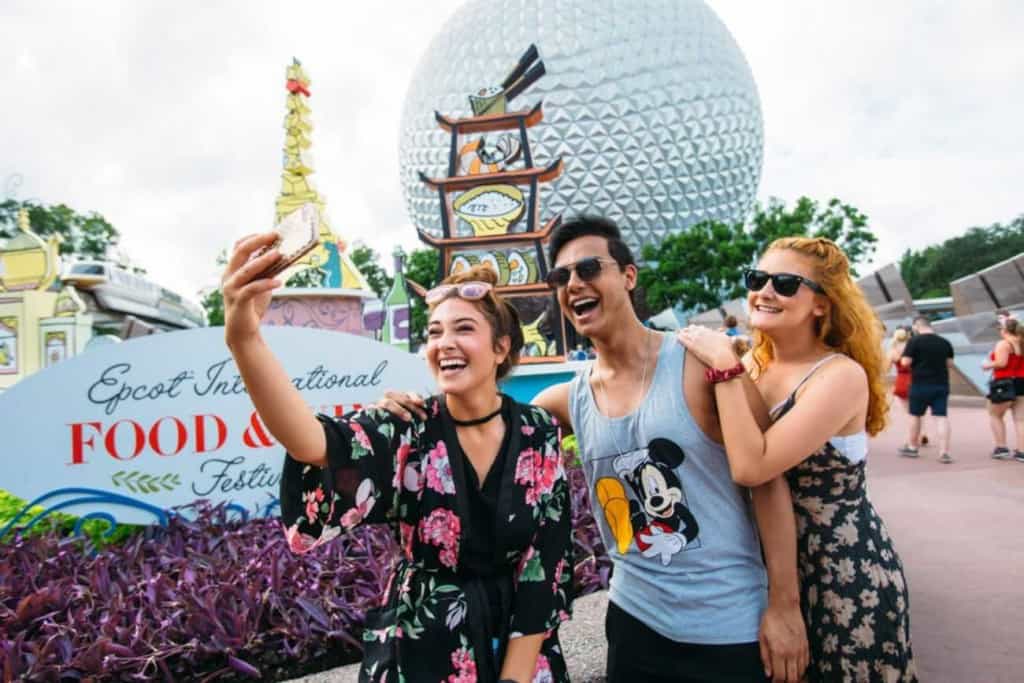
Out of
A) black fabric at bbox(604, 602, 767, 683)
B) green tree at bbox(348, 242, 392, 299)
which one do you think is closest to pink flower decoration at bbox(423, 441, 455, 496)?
black fabric at bbox(604, 602, 767, 683)

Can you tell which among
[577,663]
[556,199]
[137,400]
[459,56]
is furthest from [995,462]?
[459,56]

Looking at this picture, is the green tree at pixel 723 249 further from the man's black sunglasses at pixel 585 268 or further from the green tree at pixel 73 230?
the green tree at pixel 73 230

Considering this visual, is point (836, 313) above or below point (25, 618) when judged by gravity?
above

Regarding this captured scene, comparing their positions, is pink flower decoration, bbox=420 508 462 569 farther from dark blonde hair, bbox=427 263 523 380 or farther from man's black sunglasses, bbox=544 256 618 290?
man's black sunglasses, bbox=544 256 618 290

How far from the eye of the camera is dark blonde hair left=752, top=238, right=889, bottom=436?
183 centimetres

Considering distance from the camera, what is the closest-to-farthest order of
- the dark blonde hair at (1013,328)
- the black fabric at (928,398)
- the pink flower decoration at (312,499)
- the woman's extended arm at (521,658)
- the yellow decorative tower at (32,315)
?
the pink flower decoration at (312,499) → the woman's extended arm at (521,658) → the black fabric at (928,398) → the dark blonde hair at (1013,328) → the yellow decorative tower at (32,315)

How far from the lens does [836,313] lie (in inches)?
73.0

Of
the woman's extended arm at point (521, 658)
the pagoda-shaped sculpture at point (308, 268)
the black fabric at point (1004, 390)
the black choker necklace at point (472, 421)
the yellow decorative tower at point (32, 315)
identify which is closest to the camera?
the woman's extended arm at point (521, 658)

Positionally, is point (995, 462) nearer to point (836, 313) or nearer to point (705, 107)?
point (836, 313)

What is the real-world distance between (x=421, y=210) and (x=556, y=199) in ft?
27.3

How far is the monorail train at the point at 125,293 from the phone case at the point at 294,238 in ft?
66.8

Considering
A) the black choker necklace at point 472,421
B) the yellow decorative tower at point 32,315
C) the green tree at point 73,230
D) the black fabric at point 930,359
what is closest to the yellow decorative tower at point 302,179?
the yellow decorative tower at point 32,315

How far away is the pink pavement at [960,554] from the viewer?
9.36ft

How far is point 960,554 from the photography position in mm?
4129
